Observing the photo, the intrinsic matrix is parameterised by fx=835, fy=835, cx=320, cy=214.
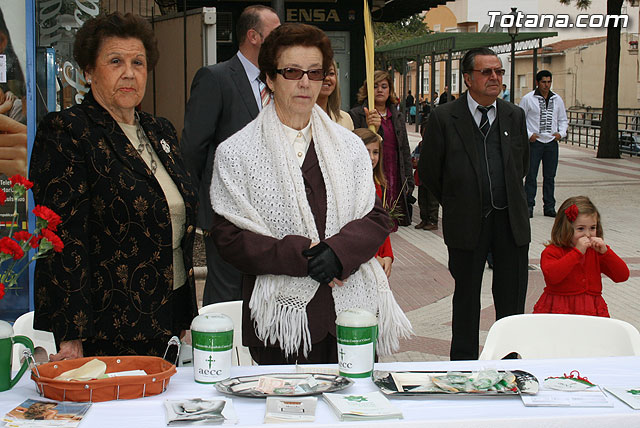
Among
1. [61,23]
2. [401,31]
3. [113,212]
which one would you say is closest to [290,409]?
[113,212]

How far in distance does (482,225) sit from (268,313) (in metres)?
2.32

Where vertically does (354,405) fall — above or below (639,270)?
above

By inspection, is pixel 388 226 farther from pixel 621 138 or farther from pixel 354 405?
pixel 621 138

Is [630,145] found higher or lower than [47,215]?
lower

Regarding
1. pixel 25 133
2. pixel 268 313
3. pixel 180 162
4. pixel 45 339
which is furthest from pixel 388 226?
pixel 25 133

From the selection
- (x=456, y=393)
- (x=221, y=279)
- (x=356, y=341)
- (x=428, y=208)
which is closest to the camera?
(x=456, y=393)

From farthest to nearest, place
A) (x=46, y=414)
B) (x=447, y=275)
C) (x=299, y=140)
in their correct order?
(x=447, y=275), (x=299, y=140), (x=46, y=414)

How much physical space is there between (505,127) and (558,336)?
5.45ft

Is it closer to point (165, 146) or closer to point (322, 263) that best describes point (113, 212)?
point (165, 146)

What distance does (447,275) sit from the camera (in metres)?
8.27

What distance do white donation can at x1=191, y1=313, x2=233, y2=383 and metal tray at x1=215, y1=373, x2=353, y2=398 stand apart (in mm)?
50

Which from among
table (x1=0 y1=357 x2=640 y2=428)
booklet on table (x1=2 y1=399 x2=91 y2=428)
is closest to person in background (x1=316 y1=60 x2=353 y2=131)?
table (x1=0 y1=357 x2=640 y2=428)

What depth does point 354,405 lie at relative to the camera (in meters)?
2.34

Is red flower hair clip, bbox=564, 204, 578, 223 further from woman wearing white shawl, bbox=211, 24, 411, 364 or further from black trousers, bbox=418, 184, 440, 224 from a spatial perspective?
black trousers, bbox=418, 184, 440, 224
